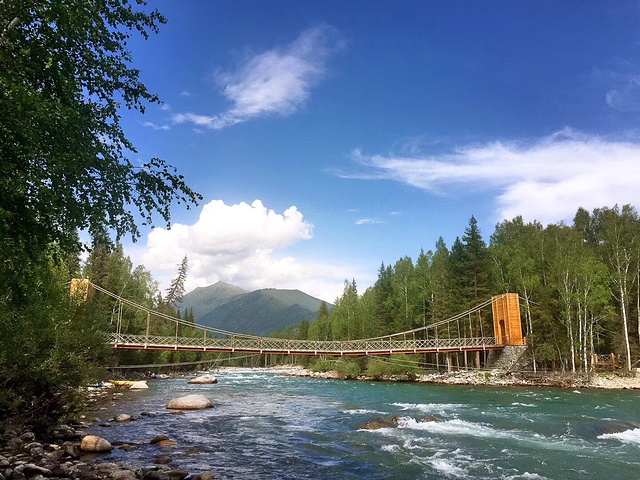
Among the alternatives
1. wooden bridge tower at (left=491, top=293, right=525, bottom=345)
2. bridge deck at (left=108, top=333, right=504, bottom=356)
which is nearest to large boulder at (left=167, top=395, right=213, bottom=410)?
bridge deck at (left=108, top=333, right=504, bottom=356)

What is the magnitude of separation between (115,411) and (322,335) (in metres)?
50.7

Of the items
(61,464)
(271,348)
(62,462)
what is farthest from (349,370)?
(61,464)

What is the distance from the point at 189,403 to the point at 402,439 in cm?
983

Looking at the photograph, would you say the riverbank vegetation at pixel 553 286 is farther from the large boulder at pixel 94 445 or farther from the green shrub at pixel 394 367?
the large boulder at pixel 94 445

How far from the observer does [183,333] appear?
56000mm

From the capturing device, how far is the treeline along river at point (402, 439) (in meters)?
8.34

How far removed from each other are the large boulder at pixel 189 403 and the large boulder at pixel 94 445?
8.02 m

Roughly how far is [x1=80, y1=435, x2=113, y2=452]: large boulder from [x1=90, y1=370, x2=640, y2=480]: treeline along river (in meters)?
0.39

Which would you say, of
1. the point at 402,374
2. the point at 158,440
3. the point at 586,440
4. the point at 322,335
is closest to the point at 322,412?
the point at 158,440

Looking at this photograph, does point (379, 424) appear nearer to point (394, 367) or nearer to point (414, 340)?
point (414, 340)

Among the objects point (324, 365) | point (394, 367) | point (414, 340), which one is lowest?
point (324, 365)

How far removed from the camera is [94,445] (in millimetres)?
8992

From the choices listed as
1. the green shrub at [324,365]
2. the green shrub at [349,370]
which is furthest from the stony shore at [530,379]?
the green shrub at [324,365]

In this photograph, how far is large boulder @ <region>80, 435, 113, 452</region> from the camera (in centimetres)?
891
